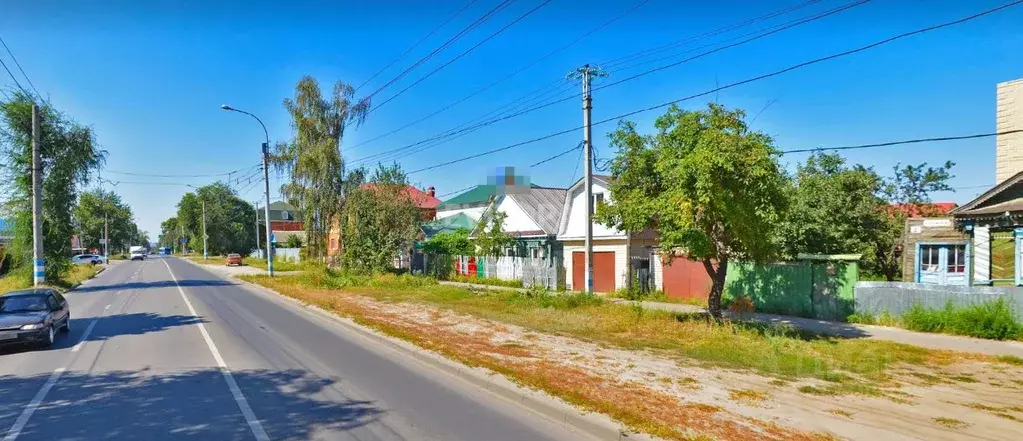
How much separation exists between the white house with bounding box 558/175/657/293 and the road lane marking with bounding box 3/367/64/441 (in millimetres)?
18562

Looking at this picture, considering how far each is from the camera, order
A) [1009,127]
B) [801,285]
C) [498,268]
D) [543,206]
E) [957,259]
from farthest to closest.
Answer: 1. [543,206]
2. [498,268]
3. [1009,127]
4. [801,285]
5. [957,259]

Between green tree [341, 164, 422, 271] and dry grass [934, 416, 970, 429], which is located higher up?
green tree [341, 164, 422, 271]

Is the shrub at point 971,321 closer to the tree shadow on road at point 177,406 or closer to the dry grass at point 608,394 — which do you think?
the dry grass at point 608,394

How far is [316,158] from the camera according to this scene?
39.8m

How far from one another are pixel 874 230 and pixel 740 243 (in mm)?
10513

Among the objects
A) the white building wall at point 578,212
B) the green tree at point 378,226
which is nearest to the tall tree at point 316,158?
the green tree at point 378,226

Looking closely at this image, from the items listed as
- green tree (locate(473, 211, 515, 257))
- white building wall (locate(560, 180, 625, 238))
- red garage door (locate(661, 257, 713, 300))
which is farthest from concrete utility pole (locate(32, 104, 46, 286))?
red garage door (locate(661, 257, 713, 300))

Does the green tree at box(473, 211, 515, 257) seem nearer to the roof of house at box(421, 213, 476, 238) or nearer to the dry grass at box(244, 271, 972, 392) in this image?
the dry grass at box(244, 271, 972, 392)

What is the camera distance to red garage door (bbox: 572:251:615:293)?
26.8 meters

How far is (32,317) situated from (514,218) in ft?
84.8

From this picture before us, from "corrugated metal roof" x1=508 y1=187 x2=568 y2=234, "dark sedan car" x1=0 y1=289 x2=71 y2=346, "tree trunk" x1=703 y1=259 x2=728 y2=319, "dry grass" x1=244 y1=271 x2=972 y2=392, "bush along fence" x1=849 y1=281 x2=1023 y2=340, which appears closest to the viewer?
"dry grass" x1=244 y1=271 x2=972 y2=392

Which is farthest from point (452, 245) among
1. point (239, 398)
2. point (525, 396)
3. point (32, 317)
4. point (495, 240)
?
point (525, 396)

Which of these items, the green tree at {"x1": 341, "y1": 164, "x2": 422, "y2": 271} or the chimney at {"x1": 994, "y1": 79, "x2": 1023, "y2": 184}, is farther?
the green tree at {"x1": 341, "y1": 164, "x2": 422, "y2": 271}

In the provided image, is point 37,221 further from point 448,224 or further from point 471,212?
point 471,212
